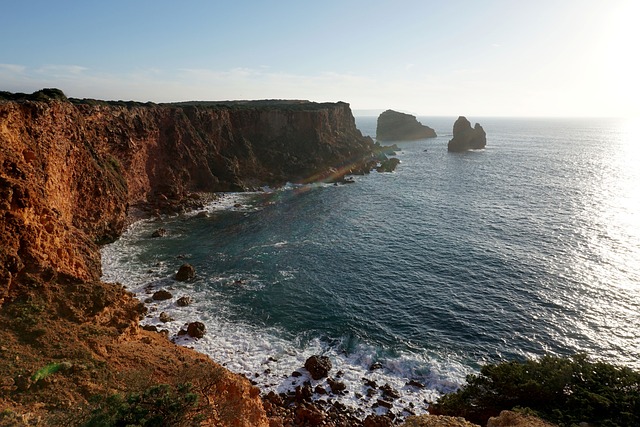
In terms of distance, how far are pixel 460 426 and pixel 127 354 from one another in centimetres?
1976

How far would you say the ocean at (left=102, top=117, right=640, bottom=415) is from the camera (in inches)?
1319

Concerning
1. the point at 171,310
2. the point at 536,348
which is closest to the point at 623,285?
the point at 536,348

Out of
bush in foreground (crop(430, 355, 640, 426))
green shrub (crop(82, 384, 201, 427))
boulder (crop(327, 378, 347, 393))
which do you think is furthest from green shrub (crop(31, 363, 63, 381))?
bush in foreground (crop(430, 355, 640, 426))

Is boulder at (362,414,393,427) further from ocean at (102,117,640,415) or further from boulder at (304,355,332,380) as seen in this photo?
boulder at (304,355,332,380)

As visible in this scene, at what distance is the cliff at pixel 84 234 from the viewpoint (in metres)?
19.4

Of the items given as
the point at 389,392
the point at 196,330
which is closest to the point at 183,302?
the point at 196,330

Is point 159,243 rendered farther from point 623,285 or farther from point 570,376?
point 623,285

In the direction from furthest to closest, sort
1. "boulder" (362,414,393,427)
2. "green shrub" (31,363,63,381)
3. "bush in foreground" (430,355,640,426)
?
"boulder" (362,414,393,427)
"bush in foreground" (430,355,640,426)
"green shrub" (31,363,63,381)

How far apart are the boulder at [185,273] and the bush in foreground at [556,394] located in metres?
31.3

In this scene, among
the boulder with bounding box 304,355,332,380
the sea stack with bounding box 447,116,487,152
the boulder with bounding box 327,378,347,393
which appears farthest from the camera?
the sea stack with bounding box 447,116,487,152

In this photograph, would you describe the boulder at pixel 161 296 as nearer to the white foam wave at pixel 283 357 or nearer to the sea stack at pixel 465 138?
the white foam wave at pixel 283 357

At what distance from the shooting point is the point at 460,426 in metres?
20.4

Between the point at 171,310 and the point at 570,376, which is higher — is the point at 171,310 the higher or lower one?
the lower one

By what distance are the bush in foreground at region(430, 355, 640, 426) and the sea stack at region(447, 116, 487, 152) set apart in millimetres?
160375
